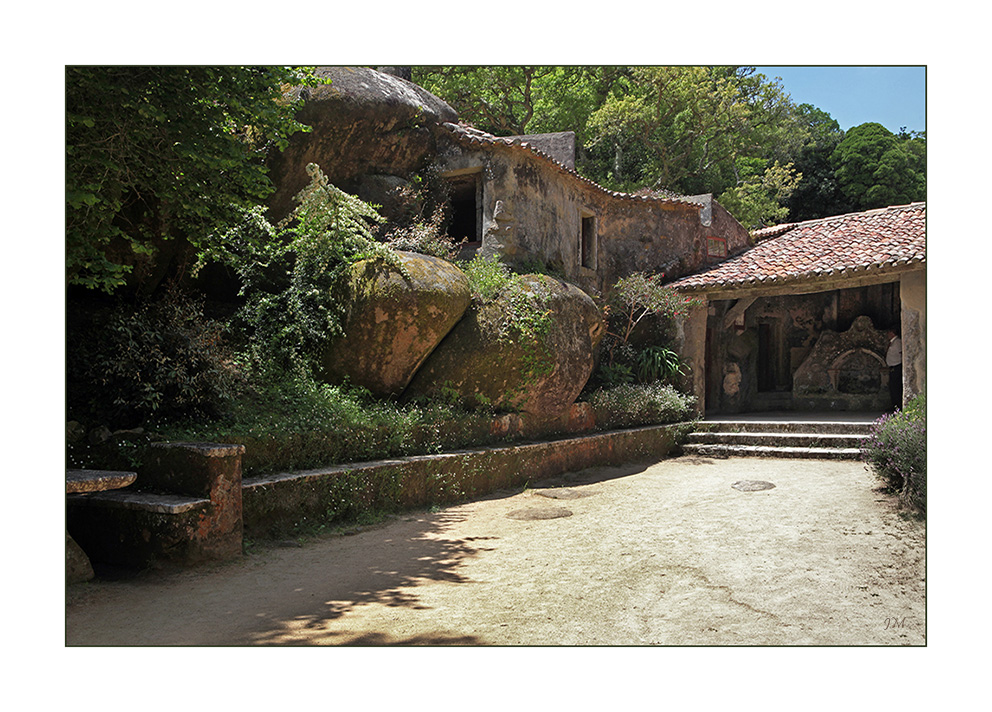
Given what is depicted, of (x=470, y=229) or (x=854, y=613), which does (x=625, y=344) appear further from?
(x=854, y=613)

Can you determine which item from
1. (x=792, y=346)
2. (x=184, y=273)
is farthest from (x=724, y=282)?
(x=184, y=273)

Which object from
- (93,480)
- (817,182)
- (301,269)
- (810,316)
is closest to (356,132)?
(301,269)

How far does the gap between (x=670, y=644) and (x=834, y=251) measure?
1244cm

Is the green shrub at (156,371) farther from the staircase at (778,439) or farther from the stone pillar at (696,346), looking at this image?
the stone pillar at (696,346)

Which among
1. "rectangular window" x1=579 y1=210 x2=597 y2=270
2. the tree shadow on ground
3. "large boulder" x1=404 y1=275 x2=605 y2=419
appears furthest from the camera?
"rectangular window" x1=579 y1=210 x2=597 y2=270

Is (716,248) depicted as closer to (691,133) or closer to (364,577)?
(691,133)

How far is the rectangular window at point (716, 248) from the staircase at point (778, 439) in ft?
16.9

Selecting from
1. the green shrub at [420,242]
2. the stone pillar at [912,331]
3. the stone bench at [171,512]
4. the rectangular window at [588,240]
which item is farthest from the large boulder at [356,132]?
the stone pillar at [912,331]

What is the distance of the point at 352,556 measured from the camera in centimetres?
565

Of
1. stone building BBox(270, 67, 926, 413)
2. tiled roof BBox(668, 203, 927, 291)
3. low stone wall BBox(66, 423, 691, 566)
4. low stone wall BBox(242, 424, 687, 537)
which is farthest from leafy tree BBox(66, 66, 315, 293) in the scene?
tiled roof BBox(668, 203, 927, 291)

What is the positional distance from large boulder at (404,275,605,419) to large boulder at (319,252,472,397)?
0.47m

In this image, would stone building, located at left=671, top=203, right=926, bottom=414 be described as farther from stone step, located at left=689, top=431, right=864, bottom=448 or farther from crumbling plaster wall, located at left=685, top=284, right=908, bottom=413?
stone step, located at left=689, top=431, right=864, bottom=448

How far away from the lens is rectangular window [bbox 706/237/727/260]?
53.7ft

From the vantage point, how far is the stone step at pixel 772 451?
428 inches
